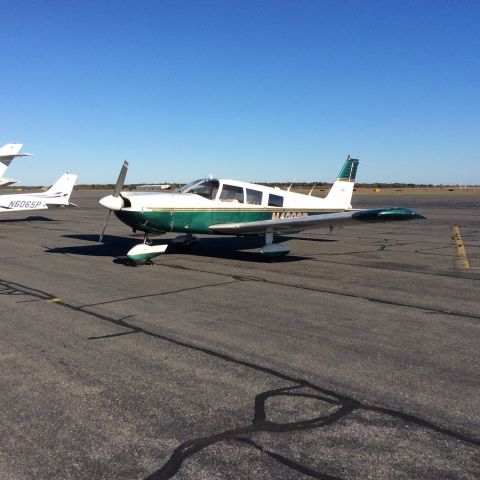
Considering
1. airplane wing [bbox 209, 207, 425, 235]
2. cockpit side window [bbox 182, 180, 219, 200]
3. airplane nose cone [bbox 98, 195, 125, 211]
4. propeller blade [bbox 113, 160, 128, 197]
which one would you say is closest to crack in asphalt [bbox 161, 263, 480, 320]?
airplane nose cone [bbox 98, 195, 125, 211]

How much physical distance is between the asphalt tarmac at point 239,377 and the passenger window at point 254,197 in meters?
4.22

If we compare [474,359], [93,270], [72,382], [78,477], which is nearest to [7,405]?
[72,382]

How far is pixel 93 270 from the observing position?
10609 mm

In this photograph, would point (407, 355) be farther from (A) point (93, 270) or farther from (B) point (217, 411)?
(A) point (93, 270)

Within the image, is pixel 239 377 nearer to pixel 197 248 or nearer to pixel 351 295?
pixel 351 295

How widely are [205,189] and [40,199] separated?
17.0m

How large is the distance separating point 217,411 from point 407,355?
243cm

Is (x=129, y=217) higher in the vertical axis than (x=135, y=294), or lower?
higher

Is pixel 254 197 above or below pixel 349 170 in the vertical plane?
below

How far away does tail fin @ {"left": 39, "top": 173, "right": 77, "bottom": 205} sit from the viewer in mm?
26578

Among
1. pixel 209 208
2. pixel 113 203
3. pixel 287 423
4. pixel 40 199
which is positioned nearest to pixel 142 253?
pixel 113 203

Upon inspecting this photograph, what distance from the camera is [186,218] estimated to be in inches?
484

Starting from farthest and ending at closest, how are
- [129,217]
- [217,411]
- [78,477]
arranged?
[129,217] → [217,411] → [78,477]

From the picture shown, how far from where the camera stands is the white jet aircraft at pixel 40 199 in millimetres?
24938
